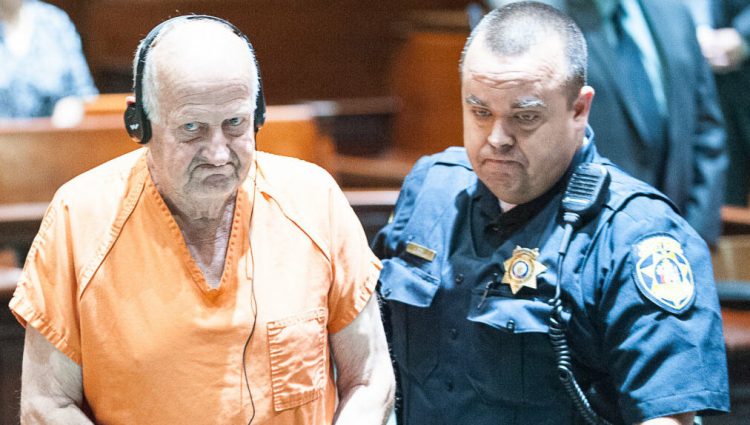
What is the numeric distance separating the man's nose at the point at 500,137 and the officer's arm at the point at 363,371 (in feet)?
1.11

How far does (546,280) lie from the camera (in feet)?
6.02

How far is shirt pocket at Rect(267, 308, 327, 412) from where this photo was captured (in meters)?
1.64

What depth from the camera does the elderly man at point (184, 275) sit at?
1556 millimetres

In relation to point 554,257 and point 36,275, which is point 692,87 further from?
point 36,275

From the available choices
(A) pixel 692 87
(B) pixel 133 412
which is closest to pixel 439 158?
(B) pixel 133 412

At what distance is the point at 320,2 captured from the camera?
589 centimetres

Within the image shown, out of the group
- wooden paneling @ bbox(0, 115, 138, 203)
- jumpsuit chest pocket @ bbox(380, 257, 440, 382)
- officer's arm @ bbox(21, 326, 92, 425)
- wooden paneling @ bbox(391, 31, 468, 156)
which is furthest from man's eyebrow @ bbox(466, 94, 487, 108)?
wooden paneling @ bbox(391, 31, 468, 156)

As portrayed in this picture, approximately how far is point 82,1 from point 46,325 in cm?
436

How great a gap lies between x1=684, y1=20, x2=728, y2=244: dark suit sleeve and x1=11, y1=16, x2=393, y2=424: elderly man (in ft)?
5.16

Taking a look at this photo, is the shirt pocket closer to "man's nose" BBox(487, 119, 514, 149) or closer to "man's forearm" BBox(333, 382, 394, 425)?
"man's forearm" BBox(333, 382, 394, 425)

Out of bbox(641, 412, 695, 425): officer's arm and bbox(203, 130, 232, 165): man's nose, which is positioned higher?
bbox(203, 130, 232, 165): man's nose

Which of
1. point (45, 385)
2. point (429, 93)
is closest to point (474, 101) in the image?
point (45, 385)

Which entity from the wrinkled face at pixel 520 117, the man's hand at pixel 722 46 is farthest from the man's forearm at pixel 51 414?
the man's hand at pixel 722 46

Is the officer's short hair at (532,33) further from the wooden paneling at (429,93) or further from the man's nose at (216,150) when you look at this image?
the wooden paneling at (429,93)
